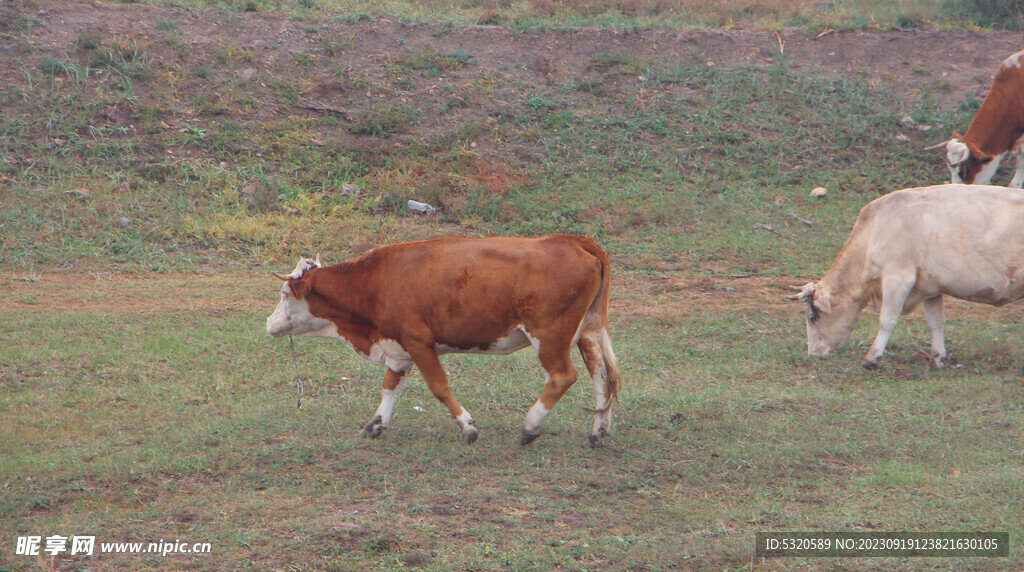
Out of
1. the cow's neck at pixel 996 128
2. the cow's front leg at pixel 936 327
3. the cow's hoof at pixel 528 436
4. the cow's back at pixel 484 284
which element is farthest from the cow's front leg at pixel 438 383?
the cow's neck at pixel 996 128

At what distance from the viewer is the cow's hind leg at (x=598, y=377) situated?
692 cm

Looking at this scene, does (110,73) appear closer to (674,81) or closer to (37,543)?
(674,81)

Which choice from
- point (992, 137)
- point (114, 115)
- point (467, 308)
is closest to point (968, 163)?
point (992, 137)

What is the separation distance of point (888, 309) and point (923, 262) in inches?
20.8

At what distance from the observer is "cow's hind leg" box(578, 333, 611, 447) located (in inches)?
272

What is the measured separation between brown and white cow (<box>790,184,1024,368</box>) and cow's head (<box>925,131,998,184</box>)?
19.8 feet

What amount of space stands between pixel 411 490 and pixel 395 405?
1774mm

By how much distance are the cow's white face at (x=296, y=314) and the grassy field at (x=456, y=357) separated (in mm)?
677

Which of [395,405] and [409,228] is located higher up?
[395,405]

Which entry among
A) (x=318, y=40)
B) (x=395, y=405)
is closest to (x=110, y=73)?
(x=318, y=40)

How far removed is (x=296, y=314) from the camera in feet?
23.6

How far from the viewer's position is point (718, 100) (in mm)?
17328

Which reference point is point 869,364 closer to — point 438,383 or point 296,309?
point 438,383

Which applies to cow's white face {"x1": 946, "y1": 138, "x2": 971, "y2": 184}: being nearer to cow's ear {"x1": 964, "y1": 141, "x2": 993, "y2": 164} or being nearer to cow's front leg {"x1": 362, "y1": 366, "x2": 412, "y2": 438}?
cow's ear {"x1": 964, "y1": 141, "x2": 993, "y2": 164}
